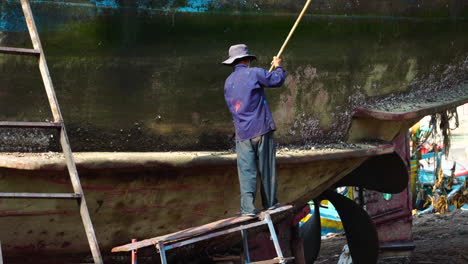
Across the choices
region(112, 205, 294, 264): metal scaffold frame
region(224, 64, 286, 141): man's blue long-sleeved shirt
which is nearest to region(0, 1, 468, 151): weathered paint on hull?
region(224, 64, 286, 141): man's blue long-sleeved shirt

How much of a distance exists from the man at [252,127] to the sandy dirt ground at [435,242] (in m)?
4.54

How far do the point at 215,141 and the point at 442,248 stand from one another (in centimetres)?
516

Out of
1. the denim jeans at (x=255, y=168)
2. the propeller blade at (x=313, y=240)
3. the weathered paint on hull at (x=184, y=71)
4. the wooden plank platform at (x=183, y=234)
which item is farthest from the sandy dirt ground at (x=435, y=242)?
the wooden plank platform at (x=183, y=234)

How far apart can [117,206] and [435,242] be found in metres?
6.39

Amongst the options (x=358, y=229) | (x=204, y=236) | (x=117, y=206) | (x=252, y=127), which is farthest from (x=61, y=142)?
(x=358, y=229)

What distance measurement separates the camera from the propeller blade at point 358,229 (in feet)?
23.6

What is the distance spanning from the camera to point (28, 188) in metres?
4.34

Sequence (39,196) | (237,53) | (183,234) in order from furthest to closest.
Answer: (237,53) → (183,234) → (39,196)

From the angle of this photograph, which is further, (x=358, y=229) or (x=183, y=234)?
(x=358, y=229)

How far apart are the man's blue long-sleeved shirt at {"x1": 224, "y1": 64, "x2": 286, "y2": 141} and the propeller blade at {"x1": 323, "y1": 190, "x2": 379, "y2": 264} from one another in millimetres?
2756

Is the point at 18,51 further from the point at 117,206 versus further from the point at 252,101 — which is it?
the point at 252,101

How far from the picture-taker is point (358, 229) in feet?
23.9

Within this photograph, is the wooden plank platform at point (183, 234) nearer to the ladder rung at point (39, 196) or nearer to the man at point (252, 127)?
the man at point (252, 127)

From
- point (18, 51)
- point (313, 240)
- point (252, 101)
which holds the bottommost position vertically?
point (313, 240)
